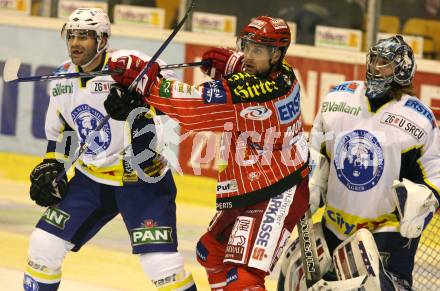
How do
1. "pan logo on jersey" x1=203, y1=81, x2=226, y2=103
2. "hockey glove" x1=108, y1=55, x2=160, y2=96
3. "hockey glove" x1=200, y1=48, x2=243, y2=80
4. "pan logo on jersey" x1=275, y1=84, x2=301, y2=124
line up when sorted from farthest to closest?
"hockey glove" x1=200, y1=48, x2=243, y2=80 < "pan logo on jersey" x1=275, y1=84, x2=301, y2=124 < "pan logo on jersey" x1=203, y1=81, x2=226, y2=103 < "hockey glove" x1=108, y1=55, x2=160, y2=96

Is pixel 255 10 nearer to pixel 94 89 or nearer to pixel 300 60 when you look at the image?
pixel 300 60

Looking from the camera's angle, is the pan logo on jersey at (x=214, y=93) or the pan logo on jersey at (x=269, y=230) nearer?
the pan logo on jersey at (x=214, y=93)

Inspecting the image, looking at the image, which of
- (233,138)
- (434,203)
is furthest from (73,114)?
(434,203)

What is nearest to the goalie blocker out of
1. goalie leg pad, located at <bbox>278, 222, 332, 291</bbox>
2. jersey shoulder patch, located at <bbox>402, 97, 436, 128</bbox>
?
goalie leg pad, located at <bbox>278, 222, 332, 291</bbox>

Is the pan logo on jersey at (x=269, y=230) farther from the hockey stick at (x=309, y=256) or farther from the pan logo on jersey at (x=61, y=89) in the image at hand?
the pan logo on jersey at (x=61, y=89)

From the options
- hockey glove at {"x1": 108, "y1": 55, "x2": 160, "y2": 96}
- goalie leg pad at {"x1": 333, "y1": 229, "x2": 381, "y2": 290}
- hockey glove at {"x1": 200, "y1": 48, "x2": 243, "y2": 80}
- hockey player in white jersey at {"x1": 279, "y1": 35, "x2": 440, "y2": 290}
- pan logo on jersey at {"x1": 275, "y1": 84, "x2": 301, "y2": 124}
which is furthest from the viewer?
hockey glove at {"x1": 200, "y1": 48, "x2": 243, "y2": 80}

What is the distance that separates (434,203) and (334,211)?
1.41ft

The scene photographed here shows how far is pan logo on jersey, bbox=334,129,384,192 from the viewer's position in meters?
4.80

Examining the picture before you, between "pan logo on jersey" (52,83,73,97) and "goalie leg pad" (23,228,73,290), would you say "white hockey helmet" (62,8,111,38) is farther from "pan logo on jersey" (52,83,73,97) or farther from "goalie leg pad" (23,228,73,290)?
"goalie leg pad" (23,228,73,290)

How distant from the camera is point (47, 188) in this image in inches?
196

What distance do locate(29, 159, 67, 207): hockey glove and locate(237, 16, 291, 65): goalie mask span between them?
102 centimetres

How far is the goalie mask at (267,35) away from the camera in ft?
14.9

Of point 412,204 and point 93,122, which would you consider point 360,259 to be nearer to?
point 412,204

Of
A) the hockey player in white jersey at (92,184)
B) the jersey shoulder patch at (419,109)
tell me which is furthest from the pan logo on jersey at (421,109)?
the hockey player in white jersey at (92,184)
